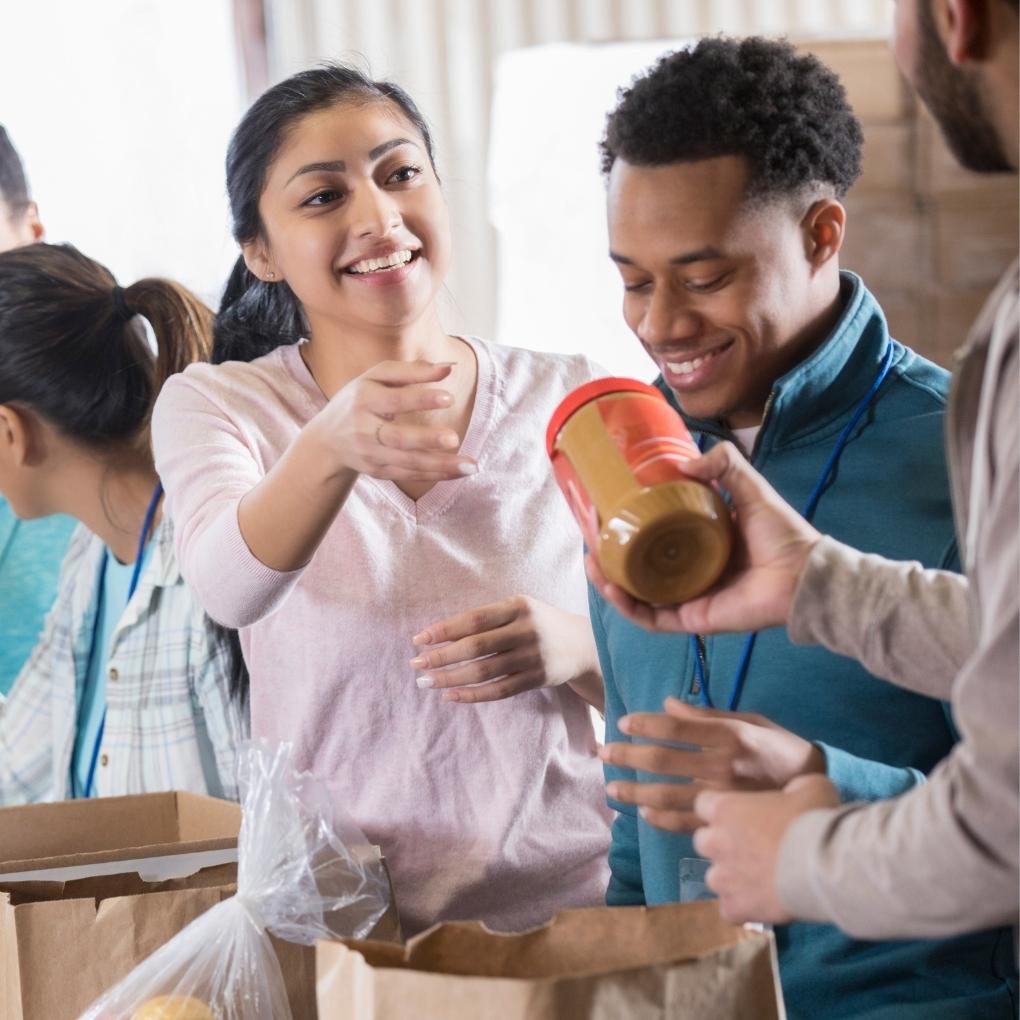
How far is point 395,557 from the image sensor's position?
50.5 inches

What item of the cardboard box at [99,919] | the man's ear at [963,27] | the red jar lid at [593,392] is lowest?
the cardboard box at [99,919]

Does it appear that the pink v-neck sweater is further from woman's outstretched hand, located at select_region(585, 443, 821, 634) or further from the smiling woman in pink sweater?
woman's outstretched hand, located at select_region(585, 443, 821, 634)

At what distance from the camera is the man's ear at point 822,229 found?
1039 mm

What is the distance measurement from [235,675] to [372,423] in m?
0.65

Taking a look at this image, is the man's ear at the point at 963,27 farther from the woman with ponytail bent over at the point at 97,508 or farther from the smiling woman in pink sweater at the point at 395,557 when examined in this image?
the woman with ponytail bent over at the point at 97,508

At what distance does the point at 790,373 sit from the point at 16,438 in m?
1.15

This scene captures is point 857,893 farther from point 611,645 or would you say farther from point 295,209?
point 295,209

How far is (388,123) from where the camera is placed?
136 cm

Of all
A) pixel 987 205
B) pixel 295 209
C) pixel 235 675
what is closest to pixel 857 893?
pixel 295 209

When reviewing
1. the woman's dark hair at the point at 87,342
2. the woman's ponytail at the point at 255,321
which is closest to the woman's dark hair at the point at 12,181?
the woman's dark hair at the point at 87,342

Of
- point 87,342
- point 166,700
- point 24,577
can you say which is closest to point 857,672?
point 166,700

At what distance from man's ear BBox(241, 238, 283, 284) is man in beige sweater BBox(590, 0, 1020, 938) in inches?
→ 28.6

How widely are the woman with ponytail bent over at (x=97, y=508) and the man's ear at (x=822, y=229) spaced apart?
0.93 meters

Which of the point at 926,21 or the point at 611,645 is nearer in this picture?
the point at 926,21
